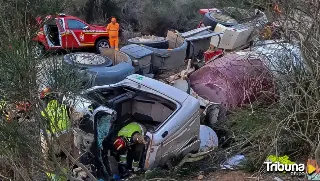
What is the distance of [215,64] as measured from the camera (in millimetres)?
9984

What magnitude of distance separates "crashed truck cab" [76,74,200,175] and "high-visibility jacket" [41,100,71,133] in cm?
132

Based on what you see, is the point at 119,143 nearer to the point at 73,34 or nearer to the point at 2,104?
the point at 2,104

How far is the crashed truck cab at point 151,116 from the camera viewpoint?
6590 mm

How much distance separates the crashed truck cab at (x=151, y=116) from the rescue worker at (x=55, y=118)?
1167 millimetres

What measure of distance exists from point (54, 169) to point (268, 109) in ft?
10.7

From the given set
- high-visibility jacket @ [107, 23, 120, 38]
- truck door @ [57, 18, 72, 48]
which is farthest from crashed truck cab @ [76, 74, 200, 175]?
high-visibility jacket @ [107, 23, 120, 38]

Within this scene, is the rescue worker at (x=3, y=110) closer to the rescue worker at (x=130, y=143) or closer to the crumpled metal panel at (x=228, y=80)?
the rescue worker at (x=130, y=143)

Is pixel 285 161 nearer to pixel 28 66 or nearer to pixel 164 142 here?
pixel 164 142

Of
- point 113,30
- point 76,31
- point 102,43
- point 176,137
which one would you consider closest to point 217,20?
point 113,30

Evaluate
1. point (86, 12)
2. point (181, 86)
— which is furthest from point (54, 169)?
point (86, 12)

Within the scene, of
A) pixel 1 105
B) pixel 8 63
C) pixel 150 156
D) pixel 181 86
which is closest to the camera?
pixel 8 63

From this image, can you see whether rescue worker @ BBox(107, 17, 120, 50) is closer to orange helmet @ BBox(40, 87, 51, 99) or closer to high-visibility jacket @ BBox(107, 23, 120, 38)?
high-visibility jacket @ BBox(107, 23, 120, 38)

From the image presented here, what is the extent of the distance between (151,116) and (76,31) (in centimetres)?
746

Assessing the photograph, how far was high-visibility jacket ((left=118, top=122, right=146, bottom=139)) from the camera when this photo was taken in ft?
22.1
